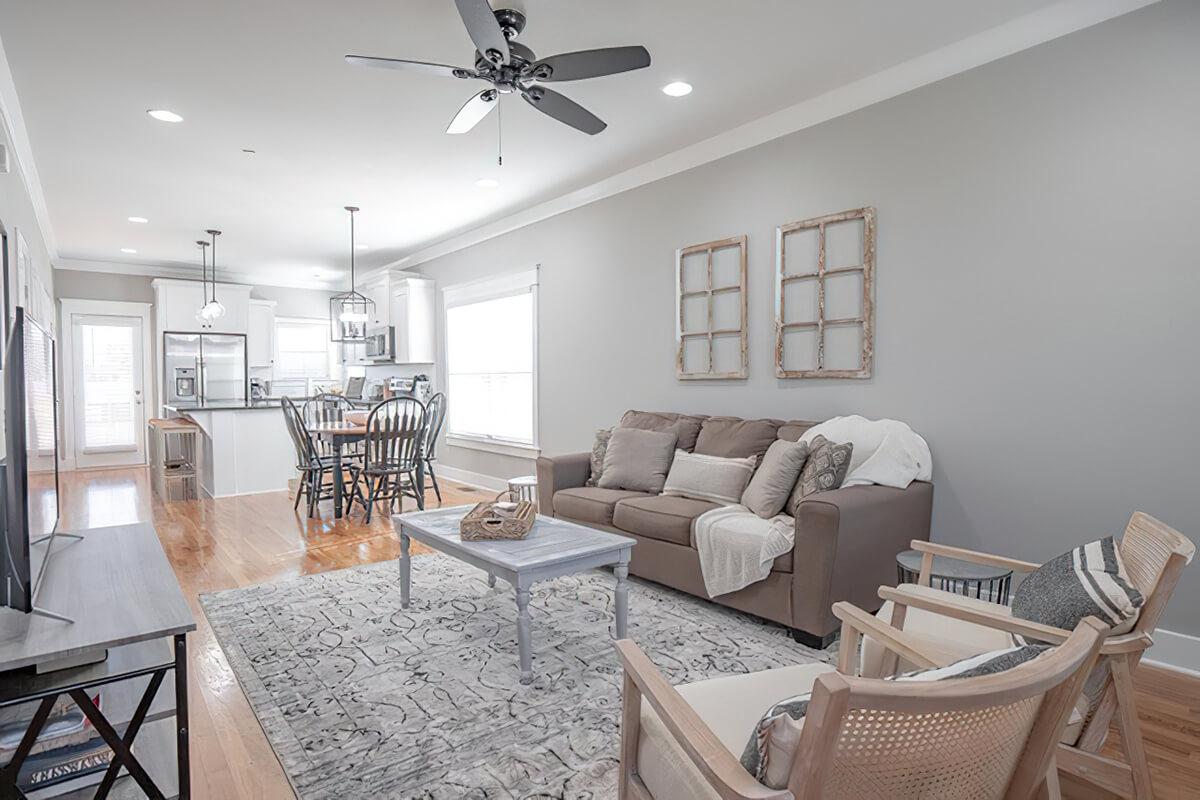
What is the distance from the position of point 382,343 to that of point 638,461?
5.18 m

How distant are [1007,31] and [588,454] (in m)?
3.30

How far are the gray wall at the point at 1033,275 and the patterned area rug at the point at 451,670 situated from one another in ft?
4.25

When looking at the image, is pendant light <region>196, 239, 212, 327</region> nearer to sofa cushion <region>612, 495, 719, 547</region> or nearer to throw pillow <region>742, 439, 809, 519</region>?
sofa cushion <region>612, 495, 719, 547</region>

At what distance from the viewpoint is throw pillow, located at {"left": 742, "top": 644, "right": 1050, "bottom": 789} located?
3.12 ft

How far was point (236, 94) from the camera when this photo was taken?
365 cm

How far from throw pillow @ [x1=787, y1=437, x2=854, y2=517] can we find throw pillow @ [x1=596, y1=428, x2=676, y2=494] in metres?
1.03

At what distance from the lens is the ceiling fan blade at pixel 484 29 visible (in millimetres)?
2240

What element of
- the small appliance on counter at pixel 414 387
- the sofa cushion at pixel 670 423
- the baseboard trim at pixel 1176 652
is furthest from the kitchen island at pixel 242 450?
the baseboard trim at pixel 1176 652

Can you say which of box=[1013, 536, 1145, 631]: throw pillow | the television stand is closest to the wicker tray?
the television stand

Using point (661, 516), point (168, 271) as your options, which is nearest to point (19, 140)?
point (661, 516)

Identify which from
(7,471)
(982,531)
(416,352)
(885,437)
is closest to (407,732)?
(7,471)

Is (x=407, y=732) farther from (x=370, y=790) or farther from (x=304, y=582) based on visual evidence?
(x=304, y=582)

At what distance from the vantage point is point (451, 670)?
266cm

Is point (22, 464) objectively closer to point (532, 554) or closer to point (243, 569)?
point (532, 554)
